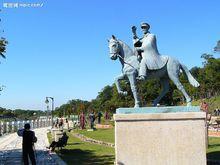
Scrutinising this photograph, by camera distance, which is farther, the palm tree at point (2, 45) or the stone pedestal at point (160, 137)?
the palm tree at point (2, 45)

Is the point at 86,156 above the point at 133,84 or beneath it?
beneath

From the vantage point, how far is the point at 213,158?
15.0 meters

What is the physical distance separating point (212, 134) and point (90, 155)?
10312mm

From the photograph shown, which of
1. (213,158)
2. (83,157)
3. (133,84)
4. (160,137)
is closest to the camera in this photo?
(160,137)

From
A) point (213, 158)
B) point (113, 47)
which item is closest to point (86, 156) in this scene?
point (213, 158)

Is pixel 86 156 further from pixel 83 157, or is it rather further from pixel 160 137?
pixel 160 137

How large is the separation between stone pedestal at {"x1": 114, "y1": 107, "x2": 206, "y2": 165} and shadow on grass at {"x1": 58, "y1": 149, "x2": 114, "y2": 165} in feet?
12.9

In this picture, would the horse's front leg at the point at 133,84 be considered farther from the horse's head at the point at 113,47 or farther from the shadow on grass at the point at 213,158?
the shadow on grass at the point at 213,158

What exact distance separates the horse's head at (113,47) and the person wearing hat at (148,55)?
550 mm

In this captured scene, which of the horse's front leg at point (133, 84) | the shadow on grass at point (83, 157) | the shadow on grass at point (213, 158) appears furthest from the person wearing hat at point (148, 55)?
the shadow on grass at point (83, 157)

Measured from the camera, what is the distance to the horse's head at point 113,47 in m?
12.3

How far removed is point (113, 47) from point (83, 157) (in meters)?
6.92

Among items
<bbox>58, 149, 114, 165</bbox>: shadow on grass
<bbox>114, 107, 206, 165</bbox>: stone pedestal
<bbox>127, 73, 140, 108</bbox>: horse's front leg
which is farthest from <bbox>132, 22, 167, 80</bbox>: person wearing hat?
<bbox>58, 149, 114, 165</bbox>: shadow on grass

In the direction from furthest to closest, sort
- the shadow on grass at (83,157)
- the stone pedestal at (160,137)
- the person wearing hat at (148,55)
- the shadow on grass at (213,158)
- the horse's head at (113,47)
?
the shadow on grass at (83,157) < the shadow on grass at (213,158) < the horse's head at (113,47) < the person wearing hat at (148,55) < the stone pedestal at (160,137)
